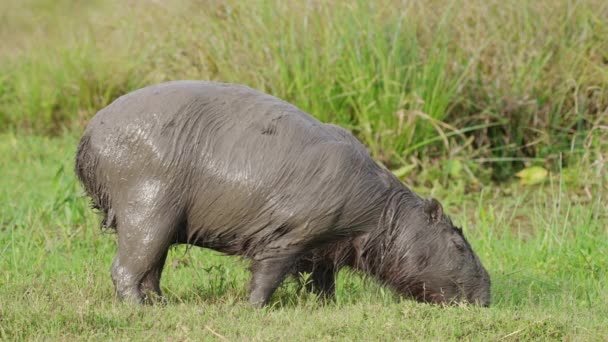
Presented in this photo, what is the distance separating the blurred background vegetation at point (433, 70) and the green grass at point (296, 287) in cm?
45

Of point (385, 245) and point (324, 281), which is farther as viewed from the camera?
point (324, 281)

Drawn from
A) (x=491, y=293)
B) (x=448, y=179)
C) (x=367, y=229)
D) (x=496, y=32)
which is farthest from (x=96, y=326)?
(x=496, y=32)

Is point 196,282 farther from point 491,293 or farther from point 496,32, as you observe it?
point 496,32

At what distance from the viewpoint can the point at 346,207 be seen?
15.9 ft

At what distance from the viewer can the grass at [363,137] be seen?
461 cm

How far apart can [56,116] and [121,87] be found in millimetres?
785

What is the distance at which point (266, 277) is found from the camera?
192 inches

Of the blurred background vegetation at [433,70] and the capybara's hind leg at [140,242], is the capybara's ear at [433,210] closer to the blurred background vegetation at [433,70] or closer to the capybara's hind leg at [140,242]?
the capybara's hind leg at [140,242]

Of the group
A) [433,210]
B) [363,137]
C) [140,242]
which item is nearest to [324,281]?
[433,210]

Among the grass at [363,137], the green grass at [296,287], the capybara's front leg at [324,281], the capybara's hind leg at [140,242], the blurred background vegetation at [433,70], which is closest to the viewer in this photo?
the green grass at [296,287]

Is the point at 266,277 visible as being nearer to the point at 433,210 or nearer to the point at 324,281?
the point at 324,281

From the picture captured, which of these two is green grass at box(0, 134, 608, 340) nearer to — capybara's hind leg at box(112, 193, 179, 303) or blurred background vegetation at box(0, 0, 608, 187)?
capybara's hind leg at box(112, 193, 179, 303)

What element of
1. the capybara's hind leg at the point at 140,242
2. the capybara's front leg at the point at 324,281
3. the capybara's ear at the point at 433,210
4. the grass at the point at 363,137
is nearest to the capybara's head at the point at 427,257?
the capybara's ear at the point at 433,210

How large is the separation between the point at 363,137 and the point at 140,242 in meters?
3.82
